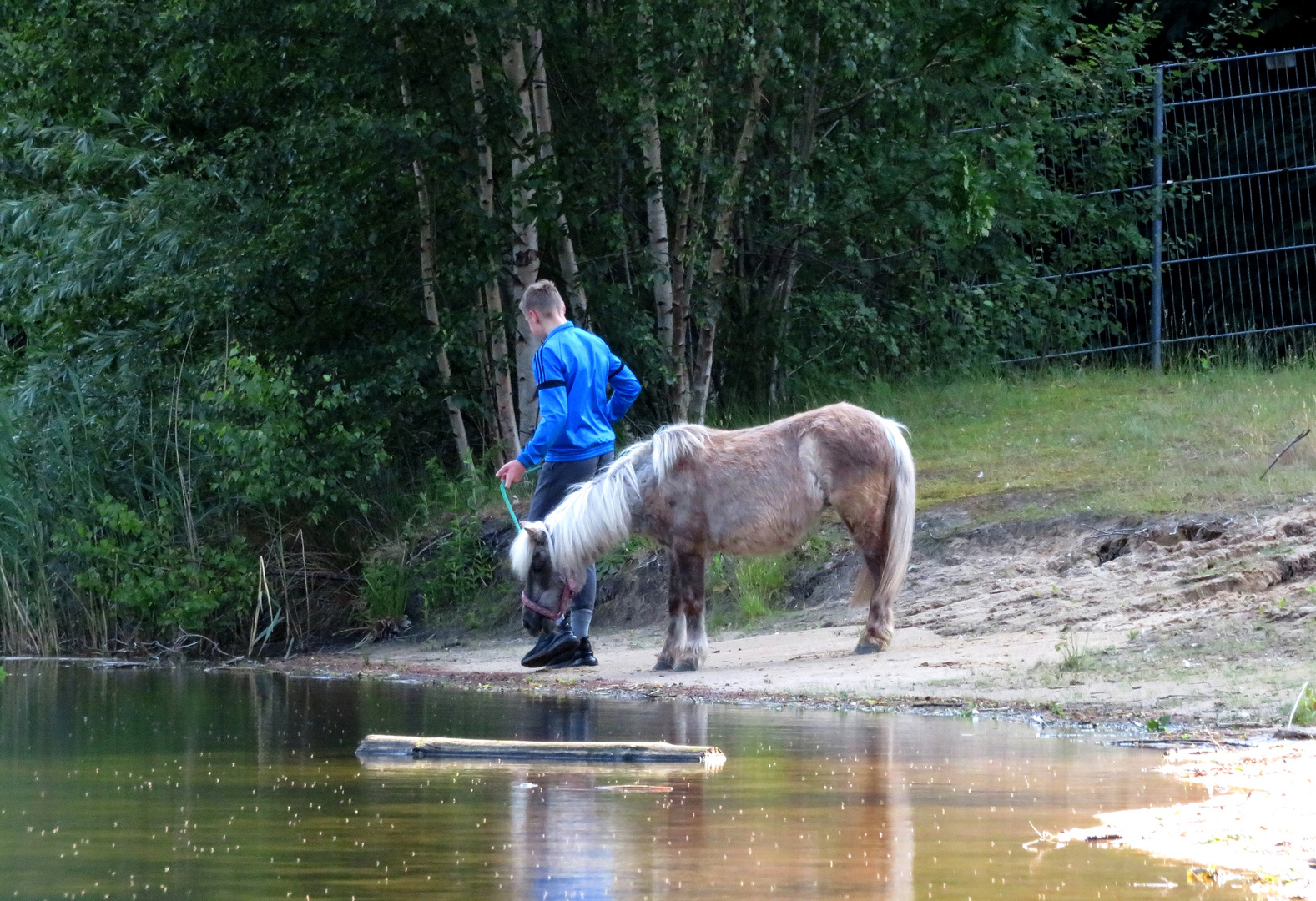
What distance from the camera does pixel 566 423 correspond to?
10375 millimetres

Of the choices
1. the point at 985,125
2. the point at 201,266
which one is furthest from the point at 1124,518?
the point at 201,266

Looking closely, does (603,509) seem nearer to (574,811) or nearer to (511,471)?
(511,471)

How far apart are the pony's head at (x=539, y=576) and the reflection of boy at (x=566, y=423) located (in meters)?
0.08

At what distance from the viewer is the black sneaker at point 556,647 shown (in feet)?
35.0

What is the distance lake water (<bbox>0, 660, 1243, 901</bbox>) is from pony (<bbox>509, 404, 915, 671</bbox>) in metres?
1.53

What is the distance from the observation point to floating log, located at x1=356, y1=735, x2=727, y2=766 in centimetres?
684

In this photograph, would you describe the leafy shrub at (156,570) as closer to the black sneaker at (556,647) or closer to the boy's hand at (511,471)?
the black sneaker at (556,647)

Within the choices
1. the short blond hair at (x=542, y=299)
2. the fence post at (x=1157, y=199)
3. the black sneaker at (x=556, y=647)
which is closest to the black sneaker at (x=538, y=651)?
the black sneaker at (x=556, y=647)

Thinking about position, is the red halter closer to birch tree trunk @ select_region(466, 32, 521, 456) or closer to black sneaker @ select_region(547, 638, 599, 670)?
black sneaker @ select_region(547, 638, 599, 670)

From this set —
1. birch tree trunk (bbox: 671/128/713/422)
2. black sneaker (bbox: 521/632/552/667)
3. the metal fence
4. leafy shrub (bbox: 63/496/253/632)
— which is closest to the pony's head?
black sneaker (bbox: 521/632/552/667)

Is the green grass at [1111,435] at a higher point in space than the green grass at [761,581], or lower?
higher

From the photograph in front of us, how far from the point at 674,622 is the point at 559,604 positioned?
73 centimetres

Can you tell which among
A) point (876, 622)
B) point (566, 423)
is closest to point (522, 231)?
point (566, 423)

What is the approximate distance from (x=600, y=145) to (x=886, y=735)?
7.72m
